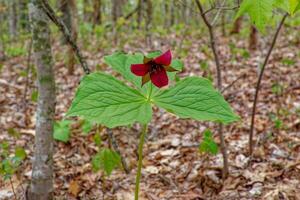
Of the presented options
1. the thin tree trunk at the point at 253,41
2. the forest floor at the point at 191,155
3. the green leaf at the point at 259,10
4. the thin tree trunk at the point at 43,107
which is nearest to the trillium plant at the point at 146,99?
the green leaf at the point at 259,10

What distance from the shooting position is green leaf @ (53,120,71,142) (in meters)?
3.67

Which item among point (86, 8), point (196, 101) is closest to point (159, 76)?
point (196, 101)

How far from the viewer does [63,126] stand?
384 cm

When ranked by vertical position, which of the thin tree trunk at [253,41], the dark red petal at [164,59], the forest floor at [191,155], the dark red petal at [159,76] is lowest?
the forest floor at [191,155]

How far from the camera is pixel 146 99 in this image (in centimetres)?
138

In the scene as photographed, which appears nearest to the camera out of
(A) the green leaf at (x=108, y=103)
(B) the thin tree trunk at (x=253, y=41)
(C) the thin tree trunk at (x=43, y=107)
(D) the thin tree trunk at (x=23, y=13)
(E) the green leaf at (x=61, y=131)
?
(A) the green leaf at (x=108, y=103)

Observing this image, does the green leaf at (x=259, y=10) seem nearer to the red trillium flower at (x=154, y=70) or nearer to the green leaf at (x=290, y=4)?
the green leaf at (x=290, y=4)

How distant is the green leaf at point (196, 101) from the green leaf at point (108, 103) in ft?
0.27

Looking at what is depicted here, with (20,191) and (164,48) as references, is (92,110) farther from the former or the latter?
(164,48)

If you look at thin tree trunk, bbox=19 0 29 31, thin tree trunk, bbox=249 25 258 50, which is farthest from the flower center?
thin tree trunk, bbox=19 0 29 31

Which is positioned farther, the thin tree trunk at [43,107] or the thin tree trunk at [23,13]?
the thin tree trunk at [23,13]

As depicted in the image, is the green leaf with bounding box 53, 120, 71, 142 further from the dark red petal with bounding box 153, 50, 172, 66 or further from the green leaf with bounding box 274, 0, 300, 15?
the green leaf with bounding box 274, 0, 300, 15

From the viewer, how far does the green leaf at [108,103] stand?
4.05 ft

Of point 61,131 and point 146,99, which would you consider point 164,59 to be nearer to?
point 146,99
